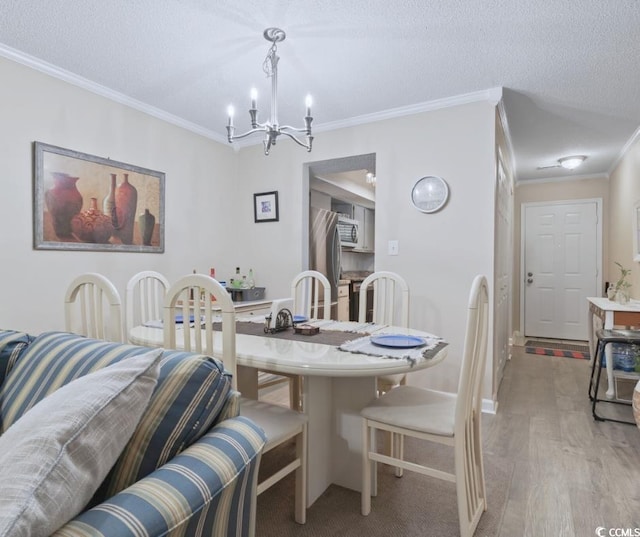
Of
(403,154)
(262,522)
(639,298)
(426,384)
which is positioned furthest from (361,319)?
(639,298)

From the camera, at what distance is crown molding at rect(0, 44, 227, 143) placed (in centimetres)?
244

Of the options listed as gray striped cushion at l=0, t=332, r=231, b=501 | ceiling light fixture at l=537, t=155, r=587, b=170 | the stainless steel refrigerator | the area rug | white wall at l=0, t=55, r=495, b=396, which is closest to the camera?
gray striped cushion at l=0, t=332, r=231, b=501

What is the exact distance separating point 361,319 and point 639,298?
120 inches

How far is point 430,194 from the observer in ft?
10.5

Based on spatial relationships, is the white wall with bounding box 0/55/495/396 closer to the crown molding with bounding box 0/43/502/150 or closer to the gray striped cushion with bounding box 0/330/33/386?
the crown molding with bounding box 0/43/502/150

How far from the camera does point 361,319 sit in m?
2.65

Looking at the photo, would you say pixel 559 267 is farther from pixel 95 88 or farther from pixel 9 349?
pixel 9 349

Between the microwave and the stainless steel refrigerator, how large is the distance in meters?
0.90

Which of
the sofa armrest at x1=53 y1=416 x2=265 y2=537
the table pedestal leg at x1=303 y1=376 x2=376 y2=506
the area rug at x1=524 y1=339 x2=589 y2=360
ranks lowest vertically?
the area rug at x1=524 y1=339 x2=589 y2=360

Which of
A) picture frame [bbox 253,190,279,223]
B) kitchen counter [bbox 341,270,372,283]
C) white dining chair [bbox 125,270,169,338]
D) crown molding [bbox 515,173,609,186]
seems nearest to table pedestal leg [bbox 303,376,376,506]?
white dining chair [bbox 125,270,169,338]

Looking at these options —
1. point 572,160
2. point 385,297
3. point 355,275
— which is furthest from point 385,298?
point 355,275

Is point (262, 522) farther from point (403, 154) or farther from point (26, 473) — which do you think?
point (403, 154)

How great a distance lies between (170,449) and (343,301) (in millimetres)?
4371

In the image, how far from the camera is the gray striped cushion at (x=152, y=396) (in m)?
0.84
